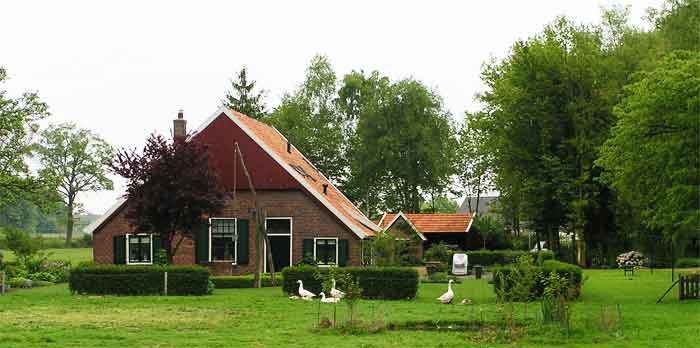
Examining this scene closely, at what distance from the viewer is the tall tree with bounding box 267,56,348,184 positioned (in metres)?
70.0

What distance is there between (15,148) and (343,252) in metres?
15.0

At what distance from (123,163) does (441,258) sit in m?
21.3

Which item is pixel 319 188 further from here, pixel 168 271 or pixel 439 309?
pixel 439 309

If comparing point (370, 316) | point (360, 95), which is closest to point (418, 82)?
point (360, 95)

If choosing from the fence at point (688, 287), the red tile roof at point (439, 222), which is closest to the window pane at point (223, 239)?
the fence at point (688, 287)

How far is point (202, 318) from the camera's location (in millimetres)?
20953

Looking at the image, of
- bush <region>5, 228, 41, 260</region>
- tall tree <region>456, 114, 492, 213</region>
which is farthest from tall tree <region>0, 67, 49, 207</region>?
tall tree <region>456, 114, 492, 213</region>

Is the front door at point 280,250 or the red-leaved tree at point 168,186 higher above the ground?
the red-leaved tree at point 168,186

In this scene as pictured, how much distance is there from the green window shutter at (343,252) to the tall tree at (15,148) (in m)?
12.9

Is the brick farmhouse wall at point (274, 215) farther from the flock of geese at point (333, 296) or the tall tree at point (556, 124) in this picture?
the tall tree at point (556, 124)

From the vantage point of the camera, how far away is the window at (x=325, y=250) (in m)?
38.6

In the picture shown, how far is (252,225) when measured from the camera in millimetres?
39469

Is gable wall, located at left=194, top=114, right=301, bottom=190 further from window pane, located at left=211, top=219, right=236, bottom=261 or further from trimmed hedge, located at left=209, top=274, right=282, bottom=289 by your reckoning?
trimmed hedge, located at left=209, top=274, right=282, bottom=289

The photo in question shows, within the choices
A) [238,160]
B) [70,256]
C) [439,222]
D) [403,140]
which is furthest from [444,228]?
[70,256]
